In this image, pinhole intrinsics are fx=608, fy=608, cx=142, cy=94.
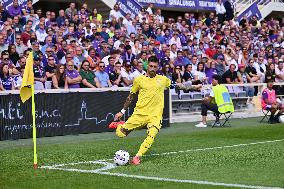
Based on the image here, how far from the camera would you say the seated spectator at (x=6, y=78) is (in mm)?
17359

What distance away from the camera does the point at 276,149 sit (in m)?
13.6

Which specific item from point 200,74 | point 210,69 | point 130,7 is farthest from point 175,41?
point 130,7

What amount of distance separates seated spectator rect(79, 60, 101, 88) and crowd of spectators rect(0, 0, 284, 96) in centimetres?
3

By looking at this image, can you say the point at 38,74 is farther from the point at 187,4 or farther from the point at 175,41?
the point at 187,4

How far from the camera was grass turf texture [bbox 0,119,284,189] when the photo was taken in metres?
9.49

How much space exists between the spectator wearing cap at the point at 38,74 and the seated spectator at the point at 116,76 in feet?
8.64

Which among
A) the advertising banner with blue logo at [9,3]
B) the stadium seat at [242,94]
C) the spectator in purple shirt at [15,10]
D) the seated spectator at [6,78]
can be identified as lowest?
the stadium seat at [242,94]

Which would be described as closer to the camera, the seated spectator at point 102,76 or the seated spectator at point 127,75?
the seated spectator at point 102,76

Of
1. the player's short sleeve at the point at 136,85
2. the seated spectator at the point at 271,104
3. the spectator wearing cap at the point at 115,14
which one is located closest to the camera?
the player's short sleeve at the point at 136,85

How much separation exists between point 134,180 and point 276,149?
5093 mm

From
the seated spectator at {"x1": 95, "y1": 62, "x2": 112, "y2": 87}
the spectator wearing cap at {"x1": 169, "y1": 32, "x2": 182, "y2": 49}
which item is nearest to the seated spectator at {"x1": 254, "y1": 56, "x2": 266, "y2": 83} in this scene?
the spectator wearing cap at {"x1": 169, "y1": 32, "x2": 182, "y2": 49}

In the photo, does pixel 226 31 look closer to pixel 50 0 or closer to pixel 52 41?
pixel 50 0

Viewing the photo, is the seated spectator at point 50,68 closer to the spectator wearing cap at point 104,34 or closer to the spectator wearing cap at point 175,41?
the spectator wearing cap at point 104,34

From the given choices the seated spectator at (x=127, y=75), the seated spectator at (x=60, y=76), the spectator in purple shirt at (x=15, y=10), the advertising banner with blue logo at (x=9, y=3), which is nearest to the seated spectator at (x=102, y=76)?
the seated spectator at (x=127, y=75)
